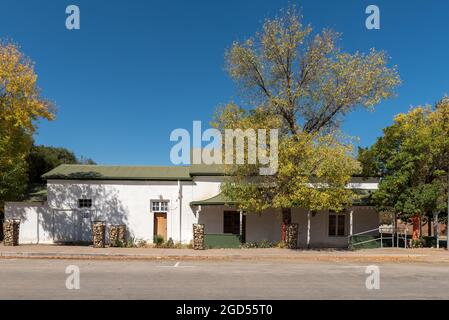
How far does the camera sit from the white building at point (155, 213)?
28766mm

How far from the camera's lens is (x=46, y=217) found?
1133 inches

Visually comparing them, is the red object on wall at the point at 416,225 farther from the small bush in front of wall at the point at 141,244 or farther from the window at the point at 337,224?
the small bush in front of wall at the point at 141,244

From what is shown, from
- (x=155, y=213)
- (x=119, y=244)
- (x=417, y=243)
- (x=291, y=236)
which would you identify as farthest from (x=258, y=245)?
(x=417, y=243)

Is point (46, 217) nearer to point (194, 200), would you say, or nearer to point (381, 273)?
point (194, 200)

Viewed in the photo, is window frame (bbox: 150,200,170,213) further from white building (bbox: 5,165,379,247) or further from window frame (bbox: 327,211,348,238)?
window frame (bbox: 327,211,348,238)

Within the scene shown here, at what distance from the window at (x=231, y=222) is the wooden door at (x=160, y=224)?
3.74 m

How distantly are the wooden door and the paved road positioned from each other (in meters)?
11.1

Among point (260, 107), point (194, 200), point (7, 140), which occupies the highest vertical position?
point (260, 107)

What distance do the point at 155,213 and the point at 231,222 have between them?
482 cm

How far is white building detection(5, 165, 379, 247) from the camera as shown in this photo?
28766 millimetres

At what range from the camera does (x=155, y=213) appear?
29469 mm
